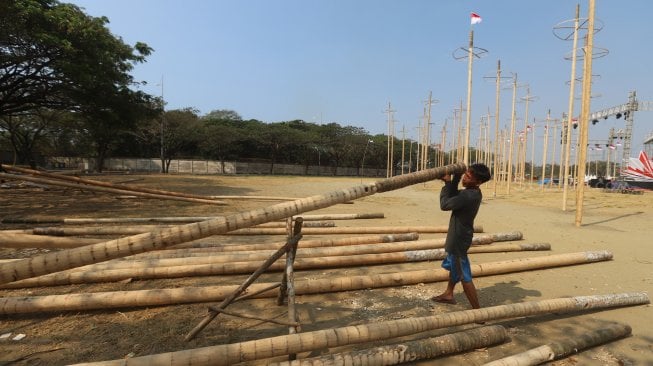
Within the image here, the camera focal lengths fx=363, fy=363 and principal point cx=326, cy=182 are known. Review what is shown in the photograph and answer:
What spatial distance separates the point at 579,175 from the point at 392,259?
8.11 metres

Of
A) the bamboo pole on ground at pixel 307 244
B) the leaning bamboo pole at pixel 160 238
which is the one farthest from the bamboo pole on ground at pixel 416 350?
the bamboo pole on ground at pixel 307 244

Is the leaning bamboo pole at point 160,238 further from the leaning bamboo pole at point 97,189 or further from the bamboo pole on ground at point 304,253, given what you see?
the leaning bamboo pole at point 97,189

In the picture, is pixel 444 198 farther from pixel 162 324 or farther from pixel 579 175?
pixel 579 175

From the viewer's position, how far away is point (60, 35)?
12492 mm

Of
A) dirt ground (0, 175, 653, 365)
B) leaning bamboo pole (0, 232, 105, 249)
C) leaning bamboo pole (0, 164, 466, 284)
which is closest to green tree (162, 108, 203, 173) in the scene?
dirt ground (0, 175, 653, 365)

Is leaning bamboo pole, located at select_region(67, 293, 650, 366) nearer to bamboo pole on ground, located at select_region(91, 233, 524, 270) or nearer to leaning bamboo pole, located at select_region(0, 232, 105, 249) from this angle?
leaning bamboo pole, located at select_region(0, 232, 105, 249)

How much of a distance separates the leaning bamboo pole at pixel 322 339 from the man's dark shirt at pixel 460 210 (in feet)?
2.45

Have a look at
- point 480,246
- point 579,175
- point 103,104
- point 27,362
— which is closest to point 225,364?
point 27,362

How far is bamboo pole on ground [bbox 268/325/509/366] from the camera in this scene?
2.60 meters

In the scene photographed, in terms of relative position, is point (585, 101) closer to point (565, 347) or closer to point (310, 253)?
point (310, 253)

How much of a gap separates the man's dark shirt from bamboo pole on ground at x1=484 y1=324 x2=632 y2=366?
1.18m

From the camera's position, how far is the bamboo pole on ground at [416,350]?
2.60m

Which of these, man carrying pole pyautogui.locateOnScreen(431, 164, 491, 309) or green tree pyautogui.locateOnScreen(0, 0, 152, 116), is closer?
man carrying pole pyautogui.locateOnScreen(431, 164, 491, 309)

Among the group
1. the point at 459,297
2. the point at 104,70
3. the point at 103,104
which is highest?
the point at 104,70
